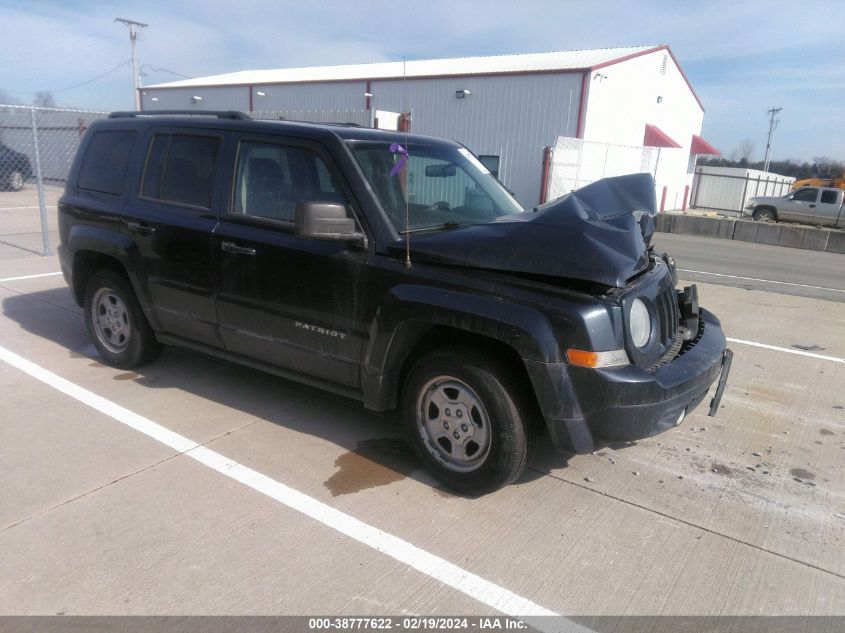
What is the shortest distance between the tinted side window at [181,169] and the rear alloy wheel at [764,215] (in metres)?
25.1

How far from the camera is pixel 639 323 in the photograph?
10.8 feet

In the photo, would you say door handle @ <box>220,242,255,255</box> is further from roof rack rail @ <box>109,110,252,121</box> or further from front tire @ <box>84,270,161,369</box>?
front tire @ <box>84,270,161,369</box>

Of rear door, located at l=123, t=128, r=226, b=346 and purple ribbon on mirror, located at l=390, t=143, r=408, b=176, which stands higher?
purple ribbon on mirror, located at l=390, t=143, r=408, b=176

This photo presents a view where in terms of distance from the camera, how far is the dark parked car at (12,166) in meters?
17.7

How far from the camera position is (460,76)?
2262cm

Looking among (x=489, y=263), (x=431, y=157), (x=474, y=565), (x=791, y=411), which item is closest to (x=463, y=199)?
(x=431, y=157)

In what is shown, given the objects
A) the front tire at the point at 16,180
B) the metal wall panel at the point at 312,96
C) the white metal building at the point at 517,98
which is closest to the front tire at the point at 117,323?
the white metal building at the point at 517,98

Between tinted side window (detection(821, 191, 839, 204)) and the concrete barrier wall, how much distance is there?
4618mm

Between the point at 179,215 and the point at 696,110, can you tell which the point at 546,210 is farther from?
the point at 696,110

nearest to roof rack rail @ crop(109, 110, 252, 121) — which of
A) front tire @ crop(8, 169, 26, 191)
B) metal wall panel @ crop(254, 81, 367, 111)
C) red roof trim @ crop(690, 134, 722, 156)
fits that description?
front tire @ crop(8, 169, 26, 191)

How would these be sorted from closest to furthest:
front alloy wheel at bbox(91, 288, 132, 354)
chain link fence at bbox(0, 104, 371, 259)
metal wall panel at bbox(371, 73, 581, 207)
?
front alloy wheel at bbox(91, 288, 132, 354) → chain link fence at bbox(0, 104, 371, 259) → metal wall panel at bbox(371, 73, 581, 207)

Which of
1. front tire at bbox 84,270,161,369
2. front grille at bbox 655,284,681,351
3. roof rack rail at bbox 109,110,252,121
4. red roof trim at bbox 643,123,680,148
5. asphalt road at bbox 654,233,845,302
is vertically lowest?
asphalt road at bbox 654,233,845,302

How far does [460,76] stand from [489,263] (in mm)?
21123

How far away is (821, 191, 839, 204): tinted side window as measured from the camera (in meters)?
23.1
